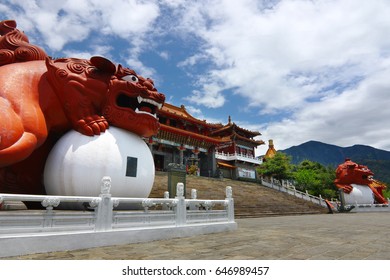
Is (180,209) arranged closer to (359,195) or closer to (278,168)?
(359,195)

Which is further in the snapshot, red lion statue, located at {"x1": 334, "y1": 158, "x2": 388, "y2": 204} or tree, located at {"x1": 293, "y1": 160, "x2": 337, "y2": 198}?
tree, located at {"x1": 293, "y1": 160, "x2": 337, "y2": 198}

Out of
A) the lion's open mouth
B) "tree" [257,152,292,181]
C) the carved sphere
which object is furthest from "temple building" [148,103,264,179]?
the lion's open mouth

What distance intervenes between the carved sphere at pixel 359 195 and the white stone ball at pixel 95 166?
965 inches

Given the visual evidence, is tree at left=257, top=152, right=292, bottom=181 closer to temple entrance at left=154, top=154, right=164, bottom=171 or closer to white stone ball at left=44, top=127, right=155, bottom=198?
temple entrance at left=154, top=154, right=164, bottom=171

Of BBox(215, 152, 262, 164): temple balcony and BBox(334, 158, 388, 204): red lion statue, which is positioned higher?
BBox(215, 152, 262, 164): temple balcony

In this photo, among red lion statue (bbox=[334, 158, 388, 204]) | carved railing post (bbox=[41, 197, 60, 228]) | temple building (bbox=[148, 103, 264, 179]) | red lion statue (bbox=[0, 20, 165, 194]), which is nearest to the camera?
carved railing post (bbox=[41, 197, 60, 228])

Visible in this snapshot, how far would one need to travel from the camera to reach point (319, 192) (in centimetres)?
3400

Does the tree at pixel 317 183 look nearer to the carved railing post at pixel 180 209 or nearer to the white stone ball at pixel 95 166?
the carved railing post at pixel 180 209

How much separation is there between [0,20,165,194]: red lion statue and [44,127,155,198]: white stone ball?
0.40m

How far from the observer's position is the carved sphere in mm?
26281

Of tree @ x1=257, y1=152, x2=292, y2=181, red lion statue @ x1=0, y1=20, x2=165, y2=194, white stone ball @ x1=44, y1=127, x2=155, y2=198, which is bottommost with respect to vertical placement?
white stone ball @ x1=44, y1=127, x2=155, y2=198

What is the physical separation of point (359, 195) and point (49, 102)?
91.6ft

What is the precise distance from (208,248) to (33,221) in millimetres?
3394
